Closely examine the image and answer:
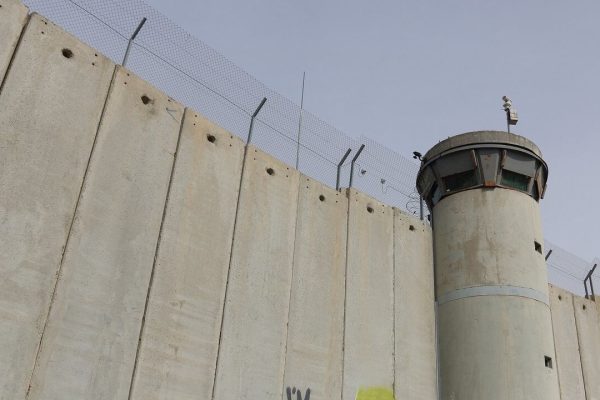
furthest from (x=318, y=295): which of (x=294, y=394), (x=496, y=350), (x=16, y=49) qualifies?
(x=16, y=49)

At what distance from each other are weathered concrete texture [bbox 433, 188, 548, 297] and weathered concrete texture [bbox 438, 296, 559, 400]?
57 cm

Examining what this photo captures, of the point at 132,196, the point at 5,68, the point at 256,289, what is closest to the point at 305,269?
the point at 256,289

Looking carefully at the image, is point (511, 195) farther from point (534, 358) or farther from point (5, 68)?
point (5, 68)

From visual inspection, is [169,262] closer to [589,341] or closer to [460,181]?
[460,181]

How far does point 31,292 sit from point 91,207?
1.59 metres

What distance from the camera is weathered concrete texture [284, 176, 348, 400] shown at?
35.6 ft

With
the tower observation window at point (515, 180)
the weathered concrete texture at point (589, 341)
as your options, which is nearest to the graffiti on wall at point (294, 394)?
the tower observation window at point (515, 180)

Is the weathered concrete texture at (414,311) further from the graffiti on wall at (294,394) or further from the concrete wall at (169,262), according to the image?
the graffiti on wall at (294,394)

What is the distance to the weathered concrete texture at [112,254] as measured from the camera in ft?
26.5

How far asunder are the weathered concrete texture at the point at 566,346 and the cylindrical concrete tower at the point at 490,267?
8.92 feet

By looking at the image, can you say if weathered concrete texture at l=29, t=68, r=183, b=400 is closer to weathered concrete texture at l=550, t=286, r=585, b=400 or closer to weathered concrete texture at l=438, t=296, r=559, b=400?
weathered concrete texture at l=438, t=296, r=559, b=400

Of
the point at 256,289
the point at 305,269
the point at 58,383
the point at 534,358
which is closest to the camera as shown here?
the point at 58,383

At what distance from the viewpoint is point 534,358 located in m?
12.5

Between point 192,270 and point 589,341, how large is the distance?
42.6ft
